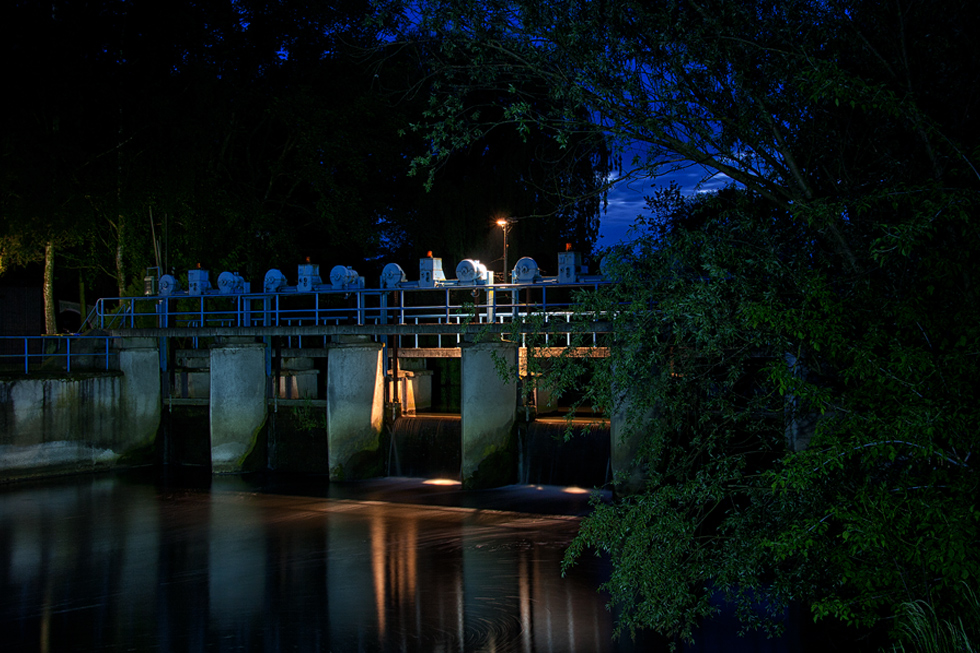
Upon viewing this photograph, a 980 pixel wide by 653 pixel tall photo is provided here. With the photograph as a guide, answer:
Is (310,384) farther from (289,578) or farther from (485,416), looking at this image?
(289,578)

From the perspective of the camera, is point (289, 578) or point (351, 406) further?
point (351, 406)

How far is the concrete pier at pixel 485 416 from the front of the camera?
18922mm

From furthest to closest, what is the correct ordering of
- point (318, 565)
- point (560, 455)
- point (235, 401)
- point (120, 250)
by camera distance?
point (120, 250) < point (235, 401) < point (560, 455) < point (318, 565)

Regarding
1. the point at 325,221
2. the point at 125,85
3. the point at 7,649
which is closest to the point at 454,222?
the point at 325,221

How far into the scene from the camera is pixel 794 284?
7852mm

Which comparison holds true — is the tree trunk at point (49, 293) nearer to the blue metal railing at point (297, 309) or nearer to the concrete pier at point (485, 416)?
the blue metal railing at point (297, 309)

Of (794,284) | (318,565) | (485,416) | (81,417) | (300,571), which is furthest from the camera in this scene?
(81,417)

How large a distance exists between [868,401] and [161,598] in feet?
32.4

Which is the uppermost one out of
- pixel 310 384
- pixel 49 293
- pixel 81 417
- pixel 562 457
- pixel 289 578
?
pixel 49 293

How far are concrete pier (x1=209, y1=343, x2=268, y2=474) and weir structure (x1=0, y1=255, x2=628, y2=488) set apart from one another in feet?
0.09

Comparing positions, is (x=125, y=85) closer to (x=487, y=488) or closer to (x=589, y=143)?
(x=487, y=488)

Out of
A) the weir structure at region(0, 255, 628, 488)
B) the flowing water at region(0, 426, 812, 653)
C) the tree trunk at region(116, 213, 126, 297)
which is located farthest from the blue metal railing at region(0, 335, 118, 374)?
the flowing water at region(0, 426, 812, 653)

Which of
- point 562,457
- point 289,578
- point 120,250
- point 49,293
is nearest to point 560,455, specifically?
point 562,457

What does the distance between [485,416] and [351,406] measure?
12.4 ft
